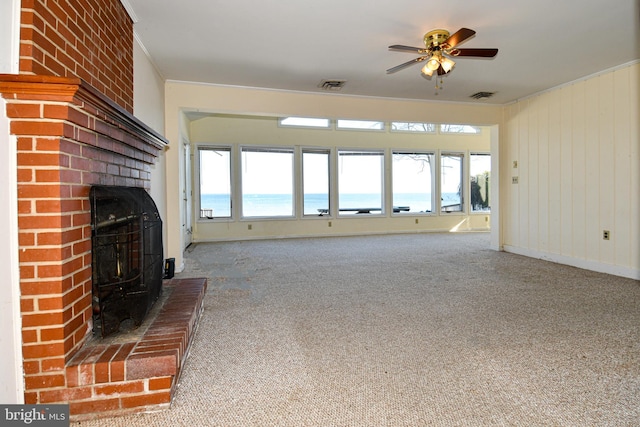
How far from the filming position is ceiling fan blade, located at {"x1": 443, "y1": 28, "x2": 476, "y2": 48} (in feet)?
8.26

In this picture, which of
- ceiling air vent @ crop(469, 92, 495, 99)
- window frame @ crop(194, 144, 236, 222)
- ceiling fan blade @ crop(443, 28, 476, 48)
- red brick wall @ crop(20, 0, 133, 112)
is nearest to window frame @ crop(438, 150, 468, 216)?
ceiling air vent @ crop(469, 92, 495, 99)

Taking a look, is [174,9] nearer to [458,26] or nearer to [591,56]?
[458,26]

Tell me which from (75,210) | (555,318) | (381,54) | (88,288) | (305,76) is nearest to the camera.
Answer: (75,210)

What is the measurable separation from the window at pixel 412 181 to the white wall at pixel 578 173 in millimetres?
2873

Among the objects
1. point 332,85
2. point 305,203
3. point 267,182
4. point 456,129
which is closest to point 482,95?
point 332,85

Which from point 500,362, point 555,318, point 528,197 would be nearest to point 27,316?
point 500,362

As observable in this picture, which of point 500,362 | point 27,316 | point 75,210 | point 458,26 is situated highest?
point 458,26

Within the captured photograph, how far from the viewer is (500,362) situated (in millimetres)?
1882

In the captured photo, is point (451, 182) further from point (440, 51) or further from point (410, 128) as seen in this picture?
point (440, 51)

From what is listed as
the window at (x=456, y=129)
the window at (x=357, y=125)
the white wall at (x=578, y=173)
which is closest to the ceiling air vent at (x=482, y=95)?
the white wall at (x=578, y=173)

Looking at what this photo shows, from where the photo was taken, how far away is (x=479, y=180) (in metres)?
8.69

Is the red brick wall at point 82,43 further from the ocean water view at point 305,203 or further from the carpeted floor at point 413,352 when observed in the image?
the ocean water view at point 305,203

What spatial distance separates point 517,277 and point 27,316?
4.24 meters

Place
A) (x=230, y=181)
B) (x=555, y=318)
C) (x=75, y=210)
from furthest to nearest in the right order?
(x=230, y=181)
(x=555, y=318)
(x=75, y=210)
